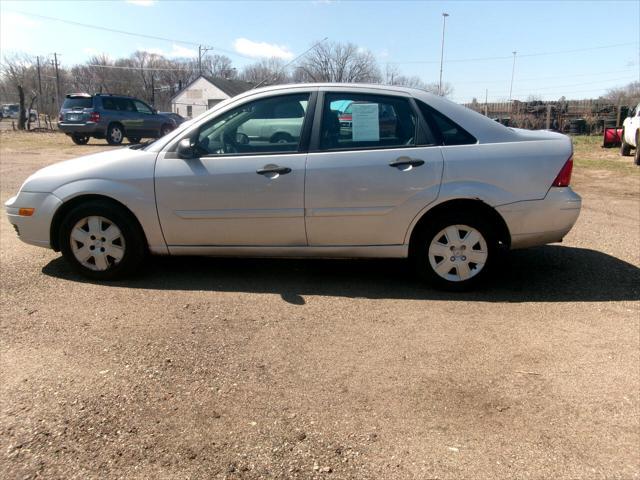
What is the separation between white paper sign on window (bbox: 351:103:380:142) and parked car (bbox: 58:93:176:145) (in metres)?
17.7

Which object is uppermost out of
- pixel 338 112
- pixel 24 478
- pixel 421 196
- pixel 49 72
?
pixel 49 72

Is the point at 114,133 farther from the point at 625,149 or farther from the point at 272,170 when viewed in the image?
the point at 625,149

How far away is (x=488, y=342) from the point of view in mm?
3617

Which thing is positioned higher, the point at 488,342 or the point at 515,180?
the point at 515,180

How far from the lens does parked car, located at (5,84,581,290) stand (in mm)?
4348

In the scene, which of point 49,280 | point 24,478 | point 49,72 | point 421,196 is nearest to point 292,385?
point 24,478

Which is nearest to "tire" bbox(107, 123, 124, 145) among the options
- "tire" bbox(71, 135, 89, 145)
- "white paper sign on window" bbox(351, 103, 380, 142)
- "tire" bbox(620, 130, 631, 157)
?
"tire" bbox(71, 135, 89, 145)

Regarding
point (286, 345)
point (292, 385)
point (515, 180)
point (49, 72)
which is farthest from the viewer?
point (49, 72)

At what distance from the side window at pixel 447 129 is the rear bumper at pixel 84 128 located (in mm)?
18035

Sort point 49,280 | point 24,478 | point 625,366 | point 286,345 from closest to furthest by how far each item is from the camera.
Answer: point 24,478, point 625,366, point 286,345, point 49,280

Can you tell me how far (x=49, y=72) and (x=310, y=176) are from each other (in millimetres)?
80146

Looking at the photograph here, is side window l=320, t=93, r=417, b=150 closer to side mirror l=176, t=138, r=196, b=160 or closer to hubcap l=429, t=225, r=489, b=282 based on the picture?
hubcap l=429, t=225, r=489, b=282

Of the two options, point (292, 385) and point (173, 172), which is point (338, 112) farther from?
point (292, 385)

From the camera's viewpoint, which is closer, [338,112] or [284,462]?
[284,462]
